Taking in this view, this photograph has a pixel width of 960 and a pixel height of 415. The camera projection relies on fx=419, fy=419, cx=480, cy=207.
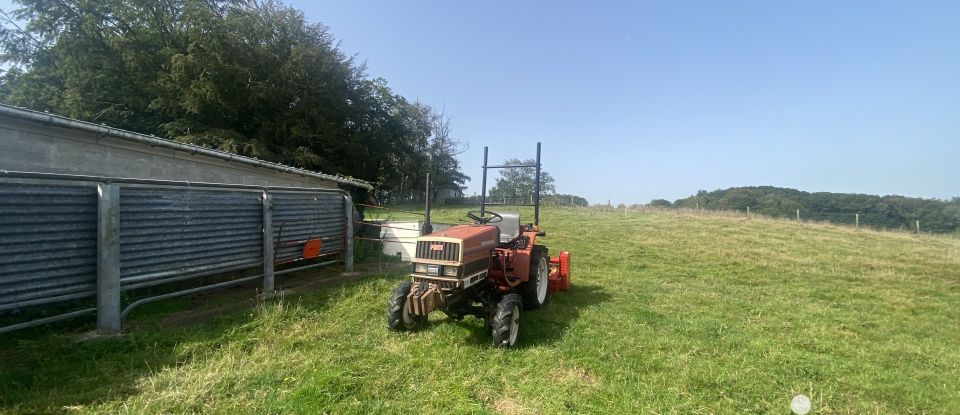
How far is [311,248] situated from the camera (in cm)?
689

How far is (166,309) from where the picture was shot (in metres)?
5.03

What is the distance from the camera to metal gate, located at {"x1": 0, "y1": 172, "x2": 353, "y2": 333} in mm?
3639

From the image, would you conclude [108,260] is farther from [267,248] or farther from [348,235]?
[348,235]

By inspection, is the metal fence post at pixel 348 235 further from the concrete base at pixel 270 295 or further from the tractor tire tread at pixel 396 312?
the tractor tire tread at pixel 396 312

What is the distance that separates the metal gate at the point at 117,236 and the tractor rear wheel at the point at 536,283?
11.8ft

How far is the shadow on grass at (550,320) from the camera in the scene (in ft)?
14.8

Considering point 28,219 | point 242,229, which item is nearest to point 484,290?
point 242,229

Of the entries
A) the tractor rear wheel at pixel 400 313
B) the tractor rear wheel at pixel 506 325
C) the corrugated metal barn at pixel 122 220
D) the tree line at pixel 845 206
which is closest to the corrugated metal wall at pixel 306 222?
the corrugated metal barn at pixel 122 220

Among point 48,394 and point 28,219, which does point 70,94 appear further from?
point 48,394

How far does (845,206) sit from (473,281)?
55515mm

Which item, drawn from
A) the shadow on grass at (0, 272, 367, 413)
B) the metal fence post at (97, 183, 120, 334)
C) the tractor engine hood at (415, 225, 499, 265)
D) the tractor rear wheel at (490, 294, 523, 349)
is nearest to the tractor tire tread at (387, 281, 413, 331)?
the tractor engine hood at (415, 225, 499, 265)

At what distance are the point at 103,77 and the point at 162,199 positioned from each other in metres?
19.1

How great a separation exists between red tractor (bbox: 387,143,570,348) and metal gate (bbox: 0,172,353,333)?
251 cm

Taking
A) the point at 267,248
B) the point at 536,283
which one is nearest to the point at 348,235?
the point at 267,248
